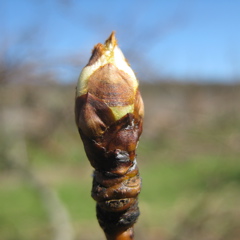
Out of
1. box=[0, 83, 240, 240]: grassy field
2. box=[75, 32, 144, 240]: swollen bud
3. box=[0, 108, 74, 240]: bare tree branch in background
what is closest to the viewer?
box=[75, 32, 144, 240]: swollen bud

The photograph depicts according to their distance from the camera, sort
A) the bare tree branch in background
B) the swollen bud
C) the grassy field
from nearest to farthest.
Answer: the swollen bud, the grassy field, the bare tree branch in background

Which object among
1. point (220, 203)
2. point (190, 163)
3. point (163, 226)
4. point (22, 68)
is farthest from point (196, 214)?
point (190, 163)

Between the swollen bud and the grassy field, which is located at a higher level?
the grassy field

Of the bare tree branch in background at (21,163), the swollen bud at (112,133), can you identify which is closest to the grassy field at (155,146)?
the bare tree branch in background at (21,163)

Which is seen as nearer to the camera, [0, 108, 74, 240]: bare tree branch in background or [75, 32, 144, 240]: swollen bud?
[75, 32, 144, 240]: swollen bud

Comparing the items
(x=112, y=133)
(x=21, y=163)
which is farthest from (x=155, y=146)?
(x=112, y=133)

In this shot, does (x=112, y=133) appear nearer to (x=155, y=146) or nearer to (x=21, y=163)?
(x=21, y=163)

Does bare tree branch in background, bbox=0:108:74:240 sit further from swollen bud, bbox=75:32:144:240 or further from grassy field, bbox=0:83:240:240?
swollen bud, bbox=75:32:144:240

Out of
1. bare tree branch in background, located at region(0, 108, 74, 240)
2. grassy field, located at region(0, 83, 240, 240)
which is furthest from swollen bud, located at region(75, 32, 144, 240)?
bare tree branch in background, located at region(0, 108, 74, 240)
